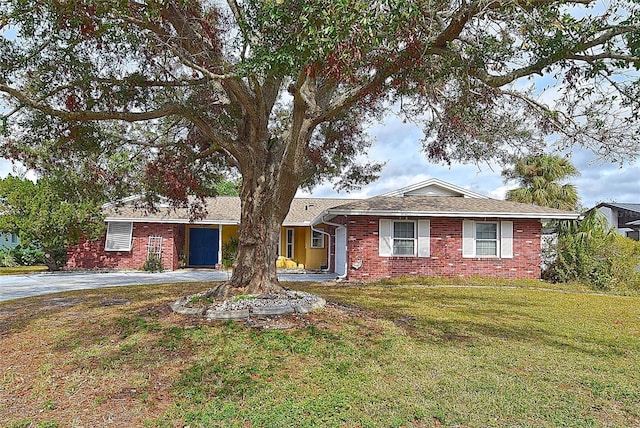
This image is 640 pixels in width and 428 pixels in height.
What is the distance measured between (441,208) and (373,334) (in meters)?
10.1

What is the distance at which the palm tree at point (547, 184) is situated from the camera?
20422 millimetres

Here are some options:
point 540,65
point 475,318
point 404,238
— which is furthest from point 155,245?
point 540,65

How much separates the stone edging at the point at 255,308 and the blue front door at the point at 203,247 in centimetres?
1454

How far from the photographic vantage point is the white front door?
56.3 feet

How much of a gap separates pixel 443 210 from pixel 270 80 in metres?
9.88

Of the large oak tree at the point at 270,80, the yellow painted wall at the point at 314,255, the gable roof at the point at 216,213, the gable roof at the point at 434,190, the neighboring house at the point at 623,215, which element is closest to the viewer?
the large oak tree at the point at 270,80

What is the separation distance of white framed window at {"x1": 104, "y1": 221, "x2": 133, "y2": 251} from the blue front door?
3573 mm

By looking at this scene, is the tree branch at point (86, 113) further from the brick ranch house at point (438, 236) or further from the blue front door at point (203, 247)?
the blue front door at point (203, 247)

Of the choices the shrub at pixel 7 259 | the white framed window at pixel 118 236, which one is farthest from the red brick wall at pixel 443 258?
the shrub at pixel 7 259

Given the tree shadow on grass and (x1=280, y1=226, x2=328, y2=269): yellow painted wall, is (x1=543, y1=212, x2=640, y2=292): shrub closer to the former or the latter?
the tree shadow on grass

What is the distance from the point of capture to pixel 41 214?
18000 mm

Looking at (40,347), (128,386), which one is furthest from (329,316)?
(40,347)

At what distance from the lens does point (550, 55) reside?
20.8 ft

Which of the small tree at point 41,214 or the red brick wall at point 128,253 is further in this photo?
the red brick wall at point 128,253
